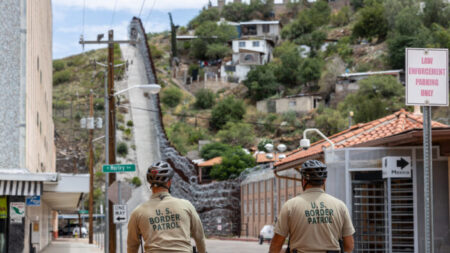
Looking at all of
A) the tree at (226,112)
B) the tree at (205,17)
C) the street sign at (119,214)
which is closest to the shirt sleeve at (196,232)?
the street sign at (119,214)

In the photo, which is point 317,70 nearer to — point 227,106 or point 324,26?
point 227,106

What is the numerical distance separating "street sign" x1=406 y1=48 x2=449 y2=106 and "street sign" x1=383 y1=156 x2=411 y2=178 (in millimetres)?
8648

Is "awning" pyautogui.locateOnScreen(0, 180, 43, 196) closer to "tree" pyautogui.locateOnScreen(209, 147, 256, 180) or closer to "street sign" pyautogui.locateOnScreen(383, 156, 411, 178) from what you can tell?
"street sign" pyautogui.locateOnScreen(383, 156, 411, 178)

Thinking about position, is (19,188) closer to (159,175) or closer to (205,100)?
(159,175)

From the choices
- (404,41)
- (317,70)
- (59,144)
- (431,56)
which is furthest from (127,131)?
(431,56)

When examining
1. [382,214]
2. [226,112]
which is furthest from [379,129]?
[226,112]

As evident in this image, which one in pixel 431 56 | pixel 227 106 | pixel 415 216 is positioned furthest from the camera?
pixel 227 106

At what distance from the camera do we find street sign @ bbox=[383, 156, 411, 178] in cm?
1767

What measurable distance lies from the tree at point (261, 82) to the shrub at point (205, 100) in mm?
6761

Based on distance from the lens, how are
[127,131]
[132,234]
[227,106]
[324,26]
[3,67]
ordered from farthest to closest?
1. [324,26]
2. [227,106]
3. [127,131]
4. [3,67]
5. [132,234]

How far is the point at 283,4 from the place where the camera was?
18588 cm

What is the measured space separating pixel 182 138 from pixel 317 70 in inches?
1035

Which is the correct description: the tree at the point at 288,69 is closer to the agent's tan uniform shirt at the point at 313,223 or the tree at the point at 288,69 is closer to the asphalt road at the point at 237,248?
the asphalt road at the point at 237,248

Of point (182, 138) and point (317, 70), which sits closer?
point (182, 138)
